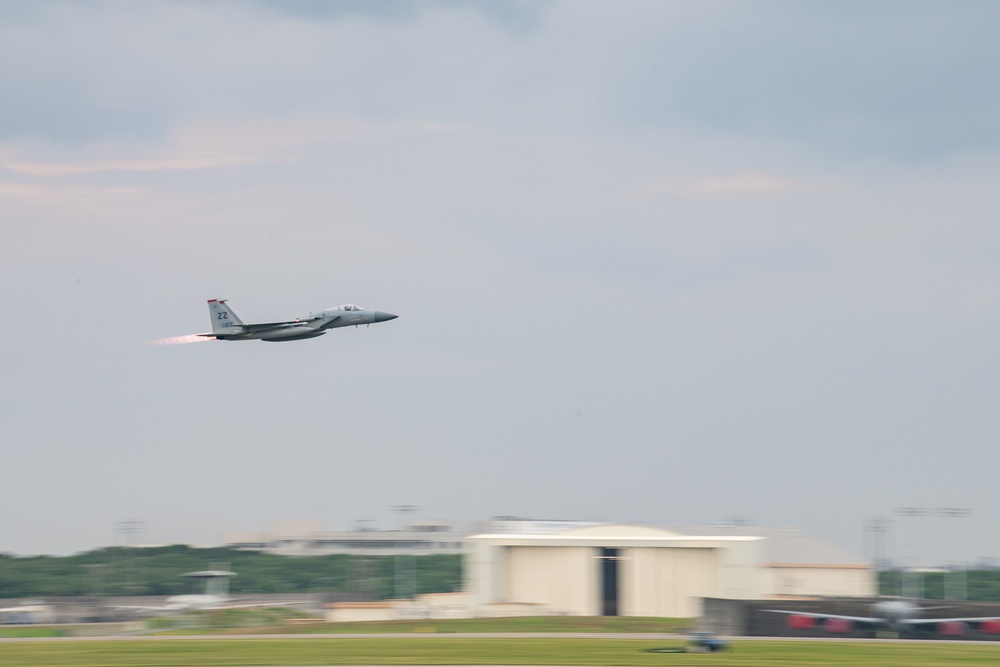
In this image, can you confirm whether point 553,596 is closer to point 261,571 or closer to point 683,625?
point 683,625

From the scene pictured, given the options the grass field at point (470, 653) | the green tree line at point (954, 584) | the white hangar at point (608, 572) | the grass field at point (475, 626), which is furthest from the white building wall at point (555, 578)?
the green tree line at point (954, 584)

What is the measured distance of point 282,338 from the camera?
80.2m

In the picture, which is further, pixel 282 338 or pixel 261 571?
pixel 261 571

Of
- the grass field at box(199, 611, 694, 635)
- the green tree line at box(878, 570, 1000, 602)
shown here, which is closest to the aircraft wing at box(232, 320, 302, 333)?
the grass field at box(199, 611, 694, 635)

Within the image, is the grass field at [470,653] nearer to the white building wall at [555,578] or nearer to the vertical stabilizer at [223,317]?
the vertical stabilizer at [223,317]

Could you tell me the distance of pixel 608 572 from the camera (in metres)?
98.6

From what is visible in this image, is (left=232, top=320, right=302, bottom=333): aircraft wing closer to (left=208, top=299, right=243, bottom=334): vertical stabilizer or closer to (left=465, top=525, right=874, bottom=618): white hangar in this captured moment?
(left=208, top=299, right=243, bottom=334): vertical stabilizer

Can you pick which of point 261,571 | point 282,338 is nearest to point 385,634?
point 282,338

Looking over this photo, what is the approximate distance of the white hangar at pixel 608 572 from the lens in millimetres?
97250

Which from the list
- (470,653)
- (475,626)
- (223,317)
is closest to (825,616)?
(470,653)

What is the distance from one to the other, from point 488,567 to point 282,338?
31.2 metres

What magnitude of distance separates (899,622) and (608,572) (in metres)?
34.4

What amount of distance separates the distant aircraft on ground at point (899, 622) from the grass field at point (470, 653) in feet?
7.47

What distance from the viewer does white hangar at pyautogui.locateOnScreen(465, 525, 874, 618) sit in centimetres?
9725
